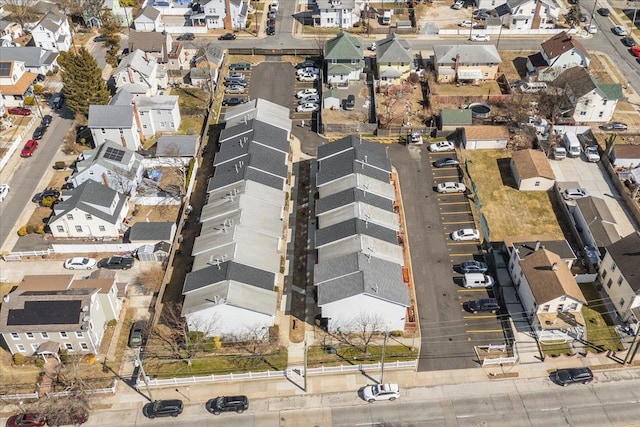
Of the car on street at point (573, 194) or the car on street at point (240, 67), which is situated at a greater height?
the car on street at point (240, 67)

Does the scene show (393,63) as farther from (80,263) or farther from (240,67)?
(80,263)

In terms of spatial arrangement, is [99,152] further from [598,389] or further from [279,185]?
[598,389]

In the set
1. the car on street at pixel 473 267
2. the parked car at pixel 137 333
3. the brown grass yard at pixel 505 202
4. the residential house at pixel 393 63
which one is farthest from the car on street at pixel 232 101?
the car on street at pixel 473 267

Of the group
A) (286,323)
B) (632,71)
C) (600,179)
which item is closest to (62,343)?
(286,323)

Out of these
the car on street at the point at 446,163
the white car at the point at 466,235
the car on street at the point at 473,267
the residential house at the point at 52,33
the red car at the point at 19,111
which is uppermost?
the residential house at the point at 52,33

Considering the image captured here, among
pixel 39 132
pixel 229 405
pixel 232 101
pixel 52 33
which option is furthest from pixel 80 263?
pixel 52 33

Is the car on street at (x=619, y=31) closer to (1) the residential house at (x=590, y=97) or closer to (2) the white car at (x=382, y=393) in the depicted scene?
(1) the residential house at (x=590, y=97)

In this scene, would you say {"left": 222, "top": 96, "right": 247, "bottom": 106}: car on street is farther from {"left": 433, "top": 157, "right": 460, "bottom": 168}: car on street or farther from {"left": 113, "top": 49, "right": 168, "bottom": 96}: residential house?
{"left": 433, "top": 157, "right": 460, "bottom": 168}: car on street

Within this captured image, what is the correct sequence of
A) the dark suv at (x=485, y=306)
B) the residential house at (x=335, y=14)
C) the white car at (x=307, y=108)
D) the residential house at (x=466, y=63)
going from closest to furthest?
1. the dark suv at (x=485, y=306)
2. the white car at (x=307, y=108)
3. the residential house at (x=466, y=63)
4. the residential house at (x=335, y=14)
